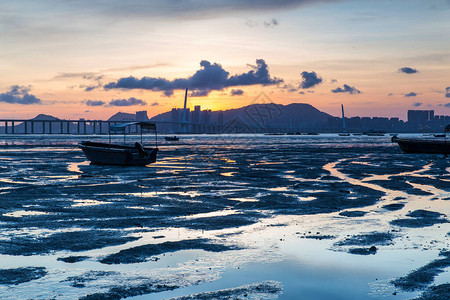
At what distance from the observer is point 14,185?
23.5m

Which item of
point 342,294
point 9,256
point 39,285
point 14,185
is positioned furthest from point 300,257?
point 14,185

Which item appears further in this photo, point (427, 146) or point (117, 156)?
point (427, 146)

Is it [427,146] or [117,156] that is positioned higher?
[427,146]

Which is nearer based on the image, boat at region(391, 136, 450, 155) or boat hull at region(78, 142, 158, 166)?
boat hull at region(78, 142, 158, 166)

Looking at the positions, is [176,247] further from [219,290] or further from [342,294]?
[342,294]

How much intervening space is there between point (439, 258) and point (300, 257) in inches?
115

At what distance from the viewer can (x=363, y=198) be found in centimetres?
1911

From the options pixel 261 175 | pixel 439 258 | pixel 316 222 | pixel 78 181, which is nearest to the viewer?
pixel 439 258

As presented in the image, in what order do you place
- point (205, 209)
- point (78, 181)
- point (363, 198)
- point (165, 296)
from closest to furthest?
point (165, 296) → point (205, 209) → point (363, 198) → point (78, 181)

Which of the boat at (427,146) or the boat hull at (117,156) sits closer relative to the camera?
the boat hull at (117,156)

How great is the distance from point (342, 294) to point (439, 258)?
3.25 metres

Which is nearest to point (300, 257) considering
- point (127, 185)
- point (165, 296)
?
point (165, 296)

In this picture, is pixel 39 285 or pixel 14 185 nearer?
pixel 39 285

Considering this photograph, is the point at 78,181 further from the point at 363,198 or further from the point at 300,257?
the point at 300,257
